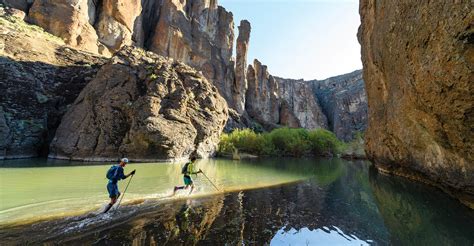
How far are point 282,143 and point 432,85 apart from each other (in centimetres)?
5029

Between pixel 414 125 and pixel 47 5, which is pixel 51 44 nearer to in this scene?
pixel 47 5

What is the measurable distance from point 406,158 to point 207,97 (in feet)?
105

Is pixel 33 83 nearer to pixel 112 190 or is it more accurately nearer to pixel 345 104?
pixel 112 190

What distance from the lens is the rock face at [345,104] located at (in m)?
122

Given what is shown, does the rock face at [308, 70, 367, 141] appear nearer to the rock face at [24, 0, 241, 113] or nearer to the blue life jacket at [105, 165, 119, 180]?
the rock face at [24, 0, 241, 113]

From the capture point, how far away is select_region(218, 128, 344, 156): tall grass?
56.7 meters

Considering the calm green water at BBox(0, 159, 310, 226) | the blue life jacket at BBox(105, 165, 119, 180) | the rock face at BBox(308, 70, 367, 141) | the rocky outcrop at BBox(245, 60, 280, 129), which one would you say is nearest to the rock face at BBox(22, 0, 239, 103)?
the rocky outcrop at BBox(245, 60, 280, 129)

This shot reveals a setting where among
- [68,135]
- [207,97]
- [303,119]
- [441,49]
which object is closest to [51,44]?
[68,135]

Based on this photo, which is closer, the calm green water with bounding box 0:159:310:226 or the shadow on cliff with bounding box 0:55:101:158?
the calm green water with bounding box 0:159:310:226

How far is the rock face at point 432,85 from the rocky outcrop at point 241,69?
66.4m

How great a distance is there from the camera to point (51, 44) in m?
45.2

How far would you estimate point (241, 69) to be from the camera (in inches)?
3664

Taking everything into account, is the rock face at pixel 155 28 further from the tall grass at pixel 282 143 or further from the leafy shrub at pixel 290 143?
the tall grass at pixel 282 143

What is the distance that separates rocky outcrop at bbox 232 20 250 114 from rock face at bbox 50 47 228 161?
4423 centimetres
